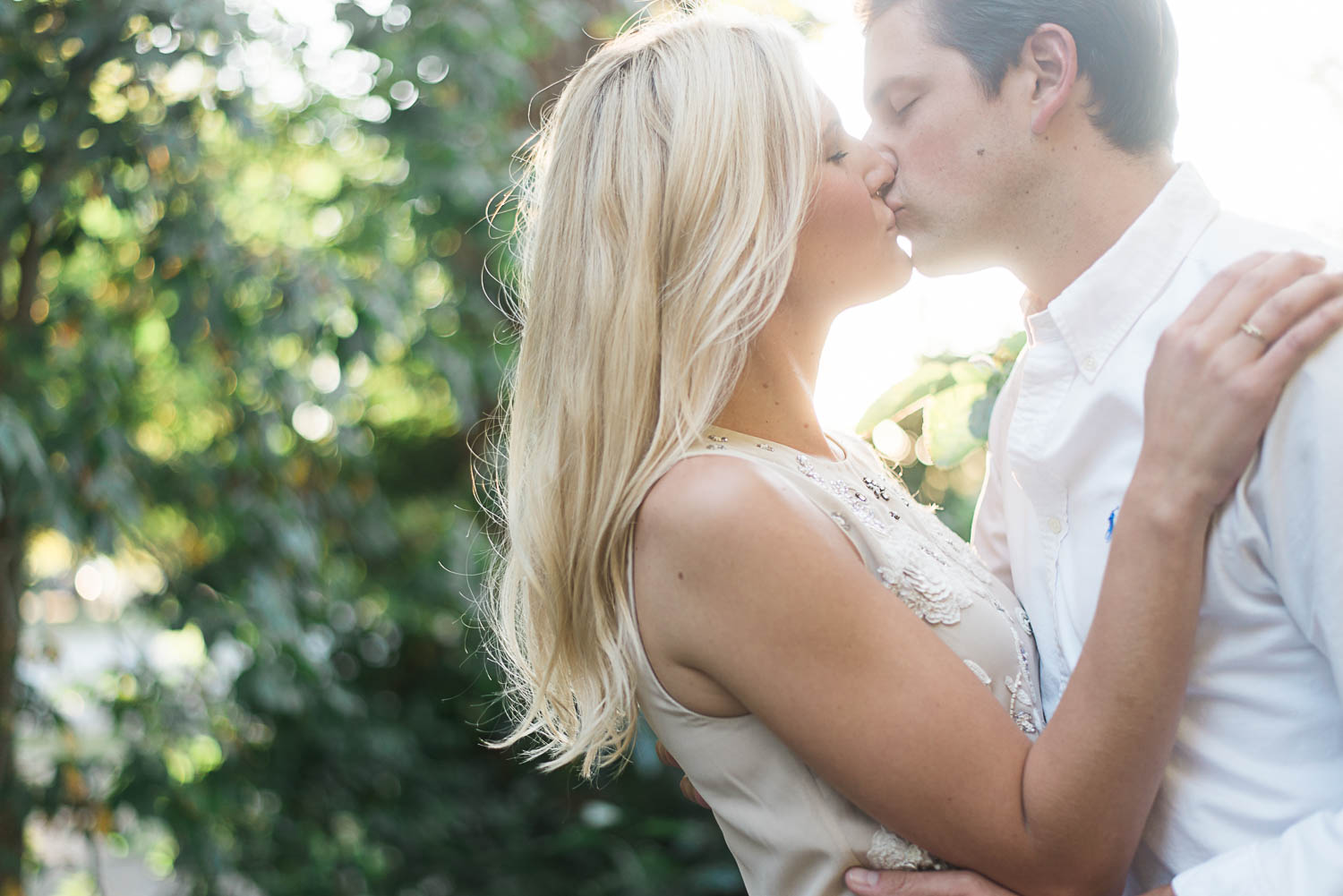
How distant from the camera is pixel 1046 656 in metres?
1.55

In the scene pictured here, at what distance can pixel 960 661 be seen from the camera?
134 centimetres

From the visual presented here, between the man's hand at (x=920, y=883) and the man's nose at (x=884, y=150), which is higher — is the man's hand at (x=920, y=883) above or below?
below

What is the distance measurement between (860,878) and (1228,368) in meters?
0.74

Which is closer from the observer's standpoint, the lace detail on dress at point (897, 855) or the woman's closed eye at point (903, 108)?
the lace detail on dress at point (897, 855)

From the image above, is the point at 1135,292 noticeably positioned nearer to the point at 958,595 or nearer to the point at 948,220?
the point at 948,220

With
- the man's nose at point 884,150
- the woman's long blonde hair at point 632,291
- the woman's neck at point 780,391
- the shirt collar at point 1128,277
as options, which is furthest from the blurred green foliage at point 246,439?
the shirt collar at point 1128,277

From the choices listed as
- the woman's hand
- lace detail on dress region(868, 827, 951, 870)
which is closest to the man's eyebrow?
the woman's hand

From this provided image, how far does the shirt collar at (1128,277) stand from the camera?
1400 mm

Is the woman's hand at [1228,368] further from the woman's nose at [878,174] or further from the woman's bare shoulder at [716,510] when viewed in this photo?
the woman's nose at [878,174]

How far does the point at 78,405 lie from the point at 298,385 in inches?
18.5

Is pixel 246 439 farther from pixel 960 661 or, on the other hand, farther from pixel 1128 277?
pixel 1128 277

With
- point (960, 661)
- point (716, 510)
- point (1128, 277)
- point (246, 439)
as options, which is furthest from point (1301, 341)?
point (246, 439)

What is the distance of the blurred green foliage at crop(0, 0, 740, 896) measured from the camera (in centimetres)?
229

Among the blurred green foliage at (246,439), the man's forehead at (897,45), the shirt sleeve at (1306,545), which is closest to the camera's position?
the shirt sleeve at (1306,545)
